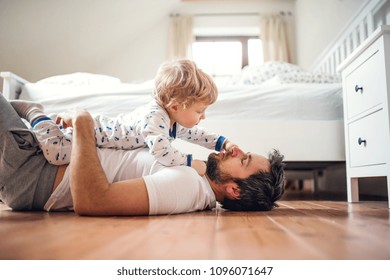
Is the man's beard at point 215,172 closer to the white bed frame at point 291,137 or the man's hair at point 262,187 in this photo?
the man's hair at point 262,187

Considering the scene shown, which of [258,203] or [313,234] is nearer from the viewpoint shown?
[313,234]

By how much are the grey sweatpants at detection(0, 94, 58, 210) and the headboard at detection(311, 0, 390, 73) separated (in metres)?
1.73

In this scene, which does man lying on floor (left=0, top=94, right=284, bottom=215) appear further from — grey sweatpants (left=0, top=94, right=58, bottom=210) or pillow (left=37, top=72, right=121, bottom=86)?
pillow (left=37, top=72, right=121, bottom=86)

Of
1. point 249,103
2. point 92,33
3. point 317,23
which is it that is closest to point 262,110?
point 249,103

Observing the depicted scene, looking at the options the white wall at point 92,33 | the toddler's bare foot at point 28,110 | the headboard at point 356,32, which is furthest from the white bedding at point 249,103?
the white wall at point 92,33

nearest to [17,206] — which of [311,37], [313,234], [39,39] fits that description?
[313,234]

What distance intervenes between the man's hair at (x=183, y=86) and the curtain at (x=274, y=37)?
2941mm

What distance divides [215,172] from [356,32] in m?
1.79

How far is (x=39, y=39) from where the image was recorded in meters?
2.76

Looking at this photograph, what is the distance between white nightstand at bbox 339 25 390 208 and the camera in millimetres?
1233

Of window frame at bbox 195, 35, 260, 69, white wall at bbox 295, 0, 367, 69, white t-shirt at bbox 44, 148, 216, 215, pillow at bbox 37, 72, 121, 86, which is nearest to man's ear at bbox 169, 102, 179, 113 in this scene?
white t-shirt at bbox 44, 148, 216, 215

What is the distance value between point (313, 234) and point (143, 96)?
125cm

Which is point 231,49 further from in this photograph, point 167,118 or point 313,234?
point 313,234
